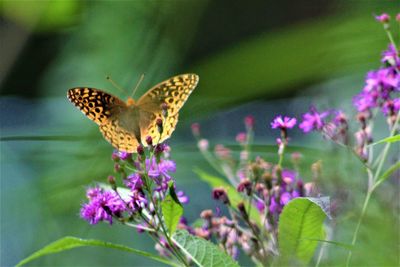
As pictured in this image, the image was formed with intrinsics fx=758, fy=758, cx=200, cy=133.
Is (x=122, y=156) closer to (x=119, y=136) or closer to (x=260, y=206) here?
(x=119, y=136)

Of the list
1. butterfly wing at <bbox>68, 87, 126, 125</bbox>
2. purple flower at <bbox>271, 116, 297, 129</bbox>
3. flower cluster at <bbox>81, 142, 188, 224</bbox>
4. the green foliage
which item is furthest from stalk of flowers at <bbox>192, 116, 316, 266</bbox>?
the green foliage

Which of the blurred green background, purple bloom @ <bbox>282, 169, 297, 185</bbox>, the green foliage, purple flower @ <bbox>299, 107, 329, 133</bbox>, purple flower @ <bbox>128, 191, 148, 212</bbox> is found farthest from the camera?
the green foliage

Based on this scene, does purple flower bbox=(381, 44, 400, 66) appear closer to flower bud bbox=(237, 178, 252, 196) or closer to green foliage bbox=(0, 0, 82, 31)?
flower bud bbox=(237, 178, 252, 196)

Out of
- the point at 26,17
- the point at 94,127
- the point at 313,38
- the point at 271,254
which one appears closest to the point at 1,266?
the point at 26,17

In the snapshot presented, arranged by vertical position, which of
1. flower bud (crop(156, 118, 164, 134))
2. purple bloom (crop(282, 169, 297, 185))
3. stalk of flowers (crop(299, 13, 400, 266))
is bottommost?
purple bloom (crop(282, 169, 297, 185))

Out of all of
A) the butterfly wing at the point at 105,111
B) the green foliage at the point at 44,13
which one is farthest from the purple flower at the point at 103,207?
the green foliage at the point at 44,13

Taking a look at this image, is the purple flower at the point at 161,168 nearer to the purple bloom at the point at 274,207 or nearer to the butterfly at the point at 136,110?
the butterfly at the point at 136,110
